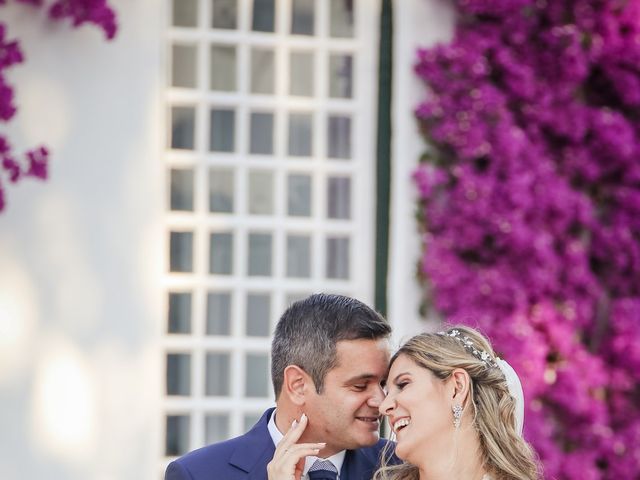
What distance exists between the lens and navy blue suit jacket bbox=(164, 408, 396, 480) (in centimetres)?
389

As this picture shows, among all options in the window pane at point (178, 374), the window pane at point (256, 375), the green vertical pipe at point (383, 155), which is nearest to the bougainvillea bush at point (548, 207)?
the green vertical pipe at point (383, 155)

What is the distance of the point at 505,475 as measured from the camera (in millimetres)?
3814

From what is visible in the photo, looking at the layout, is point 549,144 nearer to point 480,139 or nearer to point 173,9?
point 480,139

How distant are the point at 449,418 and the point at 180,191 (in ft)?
11.2

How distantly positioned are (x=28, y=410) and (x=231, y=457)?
8.88 feet

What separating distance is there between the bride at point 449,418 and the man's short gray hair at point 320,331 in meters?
0.14

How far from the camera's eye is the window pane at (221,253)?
6.90m

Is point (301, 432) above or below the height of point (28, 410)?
above

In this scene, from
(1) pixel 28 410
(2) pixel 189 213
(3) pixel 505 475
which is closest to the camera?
(3) pixel 505 475

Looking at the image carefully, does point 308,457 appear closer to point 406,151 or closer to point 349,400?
point 349,400

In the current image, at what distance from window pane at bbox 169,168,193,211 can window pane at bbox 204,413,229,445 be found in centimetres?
121

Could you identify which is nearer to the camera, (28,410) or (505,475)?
(505,475)

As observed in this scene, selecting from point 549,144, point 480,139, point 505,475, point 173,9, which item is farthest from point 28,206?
point 505,475

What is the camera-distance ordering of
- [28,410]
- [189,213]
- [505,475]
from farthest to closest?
[189,213] < [28,410] < [505,475]
